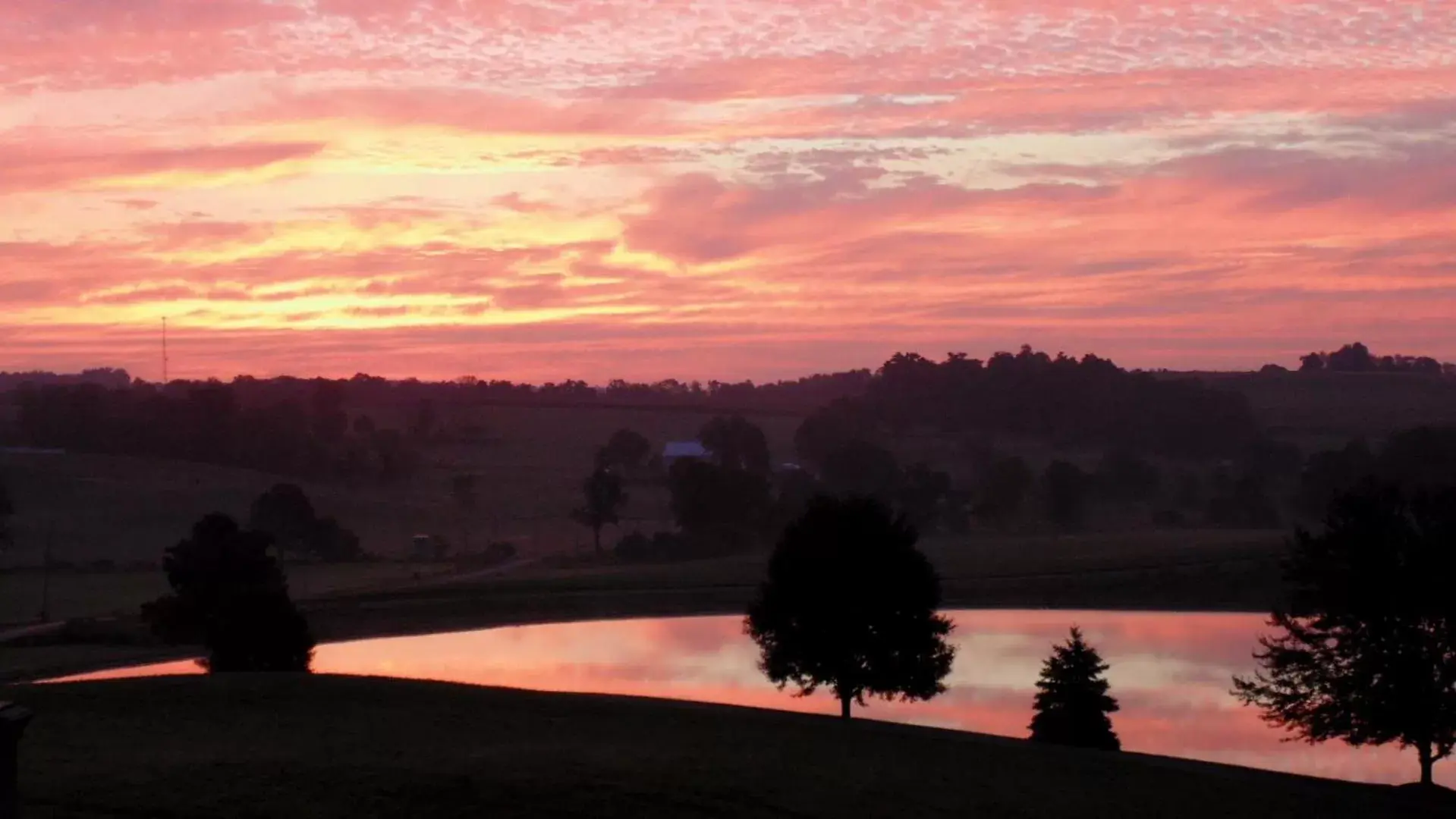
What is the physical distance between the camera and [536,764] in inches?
997

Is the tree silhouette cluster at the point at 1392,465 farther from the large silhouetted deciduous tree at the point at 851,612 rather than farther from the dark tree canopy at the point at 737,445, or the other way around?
the large silhouetted deciduous tree at the point at 851,612

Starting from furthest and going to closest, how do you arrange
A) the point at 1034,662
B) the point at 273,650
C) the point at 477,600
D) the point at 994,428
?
the point at 994,428 < the point at 477,600 < the point at 1034,662 < the point at 273,650

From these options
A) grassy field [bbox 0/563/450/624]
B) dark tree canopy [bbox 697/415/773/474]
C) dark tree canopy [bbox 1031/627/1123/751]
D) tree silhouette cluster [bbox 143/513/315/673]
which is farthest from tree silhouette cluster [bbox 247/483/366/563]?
dark tree canopy [bbox 1031/627/1123/751]

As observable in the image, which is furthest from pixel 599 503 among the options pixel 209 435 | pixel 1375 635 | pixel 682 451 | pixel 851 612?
pixel 1375 635

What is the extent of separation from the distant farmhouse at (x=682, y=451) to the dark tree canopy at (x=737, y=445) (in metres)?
1.22

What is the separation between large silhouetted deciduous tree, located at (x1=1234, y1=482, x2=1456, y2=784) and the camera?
34500 millimetres

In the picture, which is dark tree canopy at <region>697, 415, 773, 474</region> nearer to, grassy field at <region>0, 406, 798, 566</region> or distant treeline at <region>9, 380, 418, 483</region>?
grassy field at <region>0, 406, 798, 566</region>

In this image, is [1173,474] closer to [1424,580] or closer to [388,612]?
[388,612]

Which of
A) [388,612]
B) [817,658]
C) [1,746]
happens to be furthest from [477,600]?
[1,746]

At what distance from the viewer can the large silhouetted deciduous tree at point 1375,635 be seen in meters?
34.5

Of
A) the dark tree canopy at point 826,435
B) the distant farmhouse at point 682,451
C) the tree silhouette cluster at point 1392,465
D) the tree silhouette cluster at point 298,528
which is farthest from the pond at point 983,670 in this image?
the dark tree canopy at point 826,435

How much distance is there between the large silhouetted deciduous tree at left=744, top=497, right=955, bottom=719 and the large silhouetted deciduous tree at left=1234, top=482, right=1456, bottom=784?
830cm

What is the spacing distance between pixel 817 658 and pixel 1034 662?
15507 mm

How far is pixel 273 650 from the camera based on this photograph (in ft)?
143
